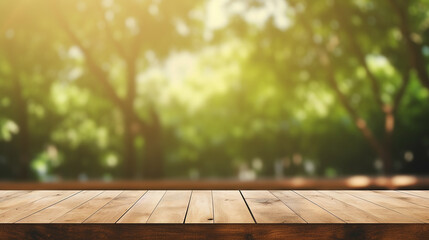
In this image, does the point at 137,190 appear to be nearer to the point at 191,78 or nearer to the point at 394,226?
the point at 394,226

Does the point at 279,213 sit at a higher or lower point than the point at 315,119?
lower

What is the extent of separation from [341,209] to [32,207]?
168 centimetres

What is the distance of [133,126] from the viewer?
36.2 ft

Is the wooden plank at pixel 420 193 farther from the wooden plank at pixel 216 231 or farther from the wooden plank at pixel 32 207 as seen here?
the wooden plank at pixel 32 207

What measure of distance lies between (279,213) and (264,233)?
0.33 meters

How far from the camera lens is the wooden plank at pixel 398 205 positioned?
88.0 inches

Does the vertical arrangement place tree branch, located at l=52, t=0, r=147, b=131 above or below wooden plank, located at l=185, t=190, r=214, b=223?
above

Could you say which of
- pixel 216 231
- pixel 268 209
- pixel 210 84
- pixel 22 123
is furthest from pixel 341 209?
pixel 210 84

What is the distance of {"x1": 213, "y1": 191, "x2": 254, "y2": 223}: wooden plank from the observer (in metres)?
2.08

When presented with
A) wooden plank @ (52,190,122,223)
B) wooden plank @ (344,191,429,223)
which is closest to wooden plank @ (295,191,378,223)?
wooden plank @ (344,191,429,223)

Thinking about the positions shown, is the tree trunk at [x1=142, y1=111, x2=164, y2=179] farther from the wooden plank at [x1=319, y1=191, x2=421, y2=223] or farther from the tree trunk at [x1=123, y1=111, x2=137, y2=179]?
the wooden plank at [x1=319, y1=191, x2=421, y2=223]

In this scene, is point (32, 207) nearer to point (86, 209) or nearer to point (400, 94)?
point (86, 209)

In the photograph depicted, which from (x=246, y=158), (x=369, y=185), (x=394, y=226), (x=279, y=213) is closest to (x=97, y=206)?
(x=279, y=213)

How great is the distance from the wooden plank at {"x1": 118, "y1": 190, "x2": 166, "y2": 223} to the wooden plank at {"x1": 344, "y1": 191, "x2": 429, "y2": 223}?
1.29 m
